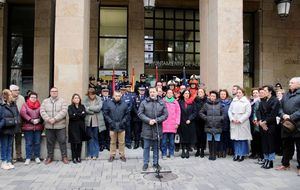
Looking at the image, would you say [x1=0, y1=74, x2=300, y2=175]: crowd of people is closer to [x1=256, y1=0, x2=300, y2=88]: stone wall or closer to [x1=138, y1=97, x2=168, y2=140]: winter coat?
[x1=138, y1=97, x2=168, y2=140]: winter coat

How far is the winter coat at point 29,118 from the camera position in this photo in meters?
9.08

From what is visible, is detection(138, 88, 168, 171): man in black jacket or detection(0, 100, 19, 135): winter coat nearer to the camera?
detection(138, 88, 168, 171): man in black jacket

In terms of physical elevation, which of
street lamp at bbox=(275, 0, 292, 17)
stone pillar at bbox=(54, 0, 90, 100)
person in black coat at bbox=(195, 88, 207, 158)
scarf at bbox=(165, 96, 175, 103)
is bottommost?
person in black coat at bbox=(195, 88, 207, 158)

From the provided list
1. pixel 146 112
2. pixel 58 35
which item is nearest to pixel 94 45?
pixel 58 35

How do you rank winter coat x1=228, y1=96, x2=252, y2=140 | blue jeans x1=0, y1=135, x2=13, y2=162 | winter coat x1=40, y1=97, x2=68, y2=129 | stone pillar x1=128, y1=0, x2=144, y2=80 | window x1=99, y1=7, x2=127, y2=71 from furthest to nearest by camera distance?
1. window x1=99, y1=7, x2=127, y2=71
2. stone pillar x1=128, y1=0, x2=144, y2=80
3. winter coat x1=228, y1=96, x2=252, y2=140
4. winter coat x1=40, y1=97, x2=68, y2=129
5. blue jeans x1=0, y1=135, x2=13, y2=162

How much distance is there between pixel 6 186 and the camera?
274 inches

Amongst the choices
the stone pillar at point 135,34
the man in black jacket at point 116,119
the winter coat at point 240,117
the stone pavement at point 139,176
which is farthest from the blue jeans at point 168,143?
the stone pillar at point 135,34

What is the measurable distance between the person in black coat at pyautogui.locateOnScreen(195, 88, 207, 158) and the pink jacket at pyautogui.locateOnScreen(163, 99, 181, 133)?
630mm

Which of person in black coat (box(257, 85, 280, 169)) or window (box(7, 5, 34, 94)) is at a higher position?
window (box(7, 5, 34, 94))

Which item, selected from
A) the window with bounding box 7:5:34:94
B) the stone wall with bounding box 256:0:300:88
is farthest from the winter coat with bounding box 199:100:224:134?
the window with bounding box 7:5:34:94

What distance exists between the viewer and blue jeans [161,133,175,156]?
959 cm

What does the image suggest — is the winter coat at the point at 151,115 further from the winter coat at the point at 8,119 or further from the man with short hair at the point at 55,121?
the winter coat at the point at 8,119

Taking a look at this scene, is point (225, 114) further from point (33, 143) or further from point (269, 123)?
point (33, 143)

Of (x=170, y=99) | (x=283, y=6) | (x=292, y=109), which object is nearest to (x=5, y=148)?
(x=170, y=99)
